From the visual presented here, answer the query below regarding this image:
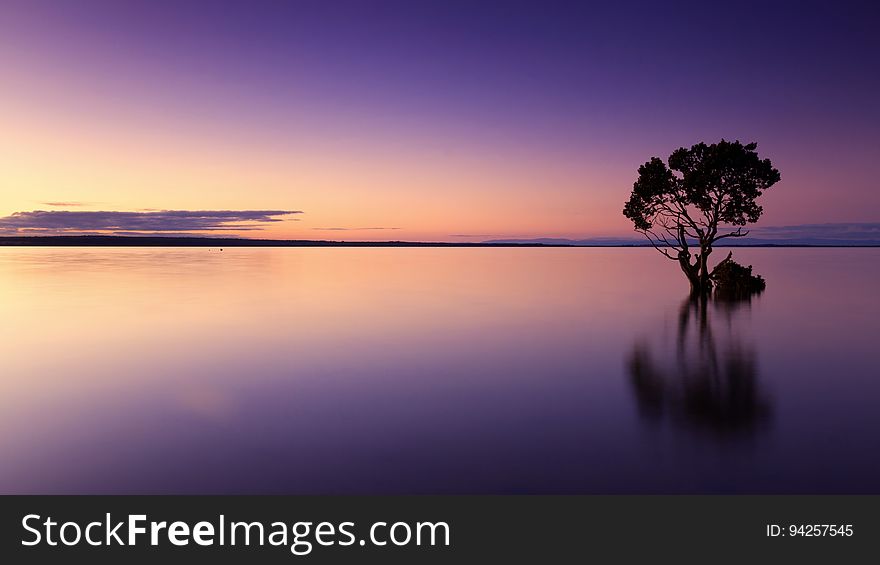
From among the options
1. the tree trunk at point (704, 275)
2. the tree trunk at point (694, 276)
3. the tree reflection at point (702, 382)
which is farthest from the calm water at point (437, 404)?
the tree trunk at point (694, 276)

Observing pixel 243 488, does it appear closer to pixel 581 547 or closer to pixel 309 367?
pixel 581 547

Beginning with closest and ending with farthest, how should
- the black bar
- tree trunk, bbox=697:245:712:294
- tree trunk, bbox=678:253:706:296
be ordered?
the black bar, tree trunk, bbox=697:245:712:294, tree trunk, bbox=678:253:706:296

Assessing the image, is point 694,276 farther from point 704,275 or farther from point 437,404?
point 437,404

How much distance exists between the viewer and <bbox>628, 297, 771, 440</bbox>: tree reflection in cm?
1073

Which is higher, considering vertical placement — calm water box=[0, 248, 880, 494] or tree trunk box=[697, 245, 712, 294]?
tree trunk box=[697, 245, 712, 294]

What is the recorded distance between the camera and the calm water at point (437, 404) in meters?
8.36

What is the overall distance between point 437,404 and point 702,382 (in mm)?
7117

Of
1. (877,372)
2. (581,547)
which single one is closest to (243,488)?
(581,547)

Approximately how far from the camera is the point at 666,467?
8461mm

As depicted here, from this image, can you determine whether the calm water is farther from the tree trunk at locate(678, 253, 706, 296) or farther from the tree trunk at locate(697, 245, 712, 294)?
the tree trunk at locate(678, 253, 706, 296)

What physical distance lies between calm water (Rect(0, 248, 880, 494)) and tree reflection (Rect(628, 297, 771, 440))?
0.24 ft

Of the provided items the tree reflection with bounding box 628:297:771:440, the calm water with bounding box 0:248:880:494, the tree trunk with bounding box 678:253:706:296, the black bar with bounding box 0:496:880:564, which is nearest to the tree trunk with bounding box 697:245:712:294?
the tree trunk with bounding box 678:253:706:296

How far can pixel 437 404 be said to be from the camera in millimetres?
12352

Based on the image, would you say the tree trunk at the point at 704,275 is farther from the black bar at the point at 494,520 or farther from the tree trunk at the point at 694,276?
the black bar at the point at 494,520
